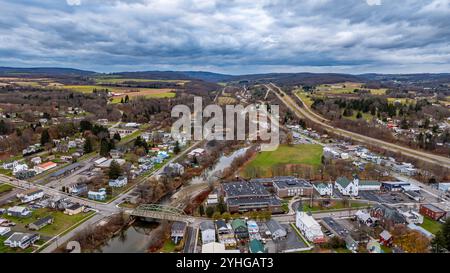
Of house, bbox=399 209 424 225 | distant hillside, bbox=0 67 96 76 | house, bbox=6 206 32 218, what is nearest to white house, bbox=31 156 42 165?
house, bbox=6 206 32 218

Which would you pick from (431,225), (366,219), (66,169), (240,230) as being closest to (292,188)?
(366,219)

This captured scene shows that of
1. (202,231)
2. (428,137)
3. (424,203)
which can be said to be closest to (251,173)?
(202,231)

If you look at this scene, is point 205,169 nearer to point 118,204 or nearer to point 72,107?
point 118,204

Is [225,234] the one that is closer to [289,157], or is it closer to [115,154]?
[289,157]

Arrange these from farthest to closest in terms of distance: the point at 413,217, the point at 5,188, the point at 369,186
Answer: the point at 369,186 → the point at 5,188 → the point at 413,217

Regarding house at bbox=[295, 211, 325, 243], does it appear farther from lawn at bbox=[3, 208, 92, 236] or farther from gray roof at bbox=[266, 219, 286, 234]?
lawn at bbox=[3, 208, 92, 236]
